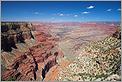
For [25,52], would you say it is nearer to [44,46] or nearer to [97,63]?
[44,46]

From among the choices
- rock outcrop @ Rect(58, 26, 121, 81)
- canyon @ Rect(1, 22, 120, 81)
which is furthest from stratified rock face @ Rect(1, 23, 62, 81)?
rock outcrop @ Rect(58, 26, 121, 81)

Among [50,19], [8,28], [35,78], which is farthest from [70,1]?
[35,78]

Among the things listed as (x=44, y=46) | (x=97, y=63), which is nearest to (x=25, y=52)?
(x=44, y=46)

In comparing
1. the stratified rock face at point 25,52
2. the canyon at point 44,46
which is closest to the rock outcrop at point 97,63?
the canyon at point 44,46

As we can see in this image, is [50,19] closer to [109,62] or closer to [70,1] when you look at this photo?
[70,1]

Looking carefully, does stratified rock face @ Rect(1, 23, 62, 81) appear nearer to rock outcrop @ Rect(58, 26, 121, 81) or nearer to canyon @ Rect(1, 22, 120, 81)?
canyon @ Rect(1, 22, 120, 81)

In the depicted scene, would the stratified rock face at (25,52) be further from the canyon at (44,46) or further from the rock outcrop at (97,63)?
the rock outcrop at (97,63)
